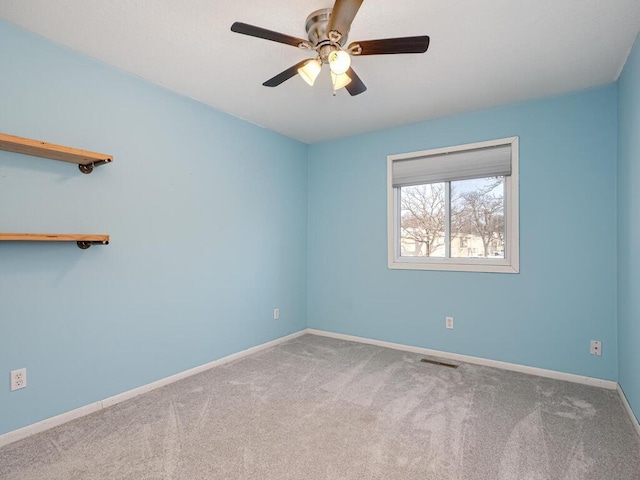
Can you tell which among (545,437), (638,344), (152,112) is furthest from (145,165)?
(638,344)

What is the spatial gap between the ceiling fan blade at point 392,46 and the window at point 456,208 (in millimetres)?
1839

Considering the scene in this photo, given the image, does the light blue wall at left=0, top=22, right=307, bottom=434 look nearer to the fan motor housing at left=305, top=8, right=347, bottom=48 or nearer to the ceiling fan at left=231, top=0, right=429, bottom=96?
the ceiling fan at left=231, top=0, right=429, bottom=96

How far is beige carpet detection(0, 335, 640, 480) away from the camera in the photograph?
1740 mm

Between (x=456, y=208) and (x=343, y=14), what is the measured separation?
2.49 meters

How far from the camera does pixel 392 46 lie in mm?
1775

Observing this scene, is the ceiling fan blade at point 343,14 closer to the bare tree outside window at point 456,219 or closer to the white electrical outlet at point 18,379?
the bare tree outside window at point 456,219

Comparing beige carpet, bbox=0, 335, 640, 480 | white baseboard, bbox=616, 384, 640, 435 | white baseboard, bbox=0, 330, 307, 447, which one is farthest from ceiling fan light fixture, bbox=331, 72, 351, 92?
white baseboard, bbox=616, 384, 640, 435

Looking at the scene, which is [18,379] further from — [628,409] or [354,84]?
[628,409]

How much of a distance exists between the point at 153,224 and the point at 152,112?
886 millimetres

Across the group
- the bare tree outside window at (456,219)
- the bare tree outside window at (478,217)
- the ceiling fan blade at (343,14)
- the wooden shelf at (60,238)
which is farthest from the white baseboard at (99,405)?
the ceiling fan blade at (343,14)

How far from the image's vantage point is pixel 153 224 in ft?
8.96

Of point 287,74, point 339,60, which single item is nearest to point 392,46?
point 339,60

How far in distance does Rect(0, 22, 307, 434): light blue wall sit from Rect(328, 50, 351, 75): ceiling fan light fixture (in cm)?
165

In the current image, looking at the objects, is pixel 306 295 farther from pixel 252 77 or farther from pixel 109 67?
pixel 109 67
